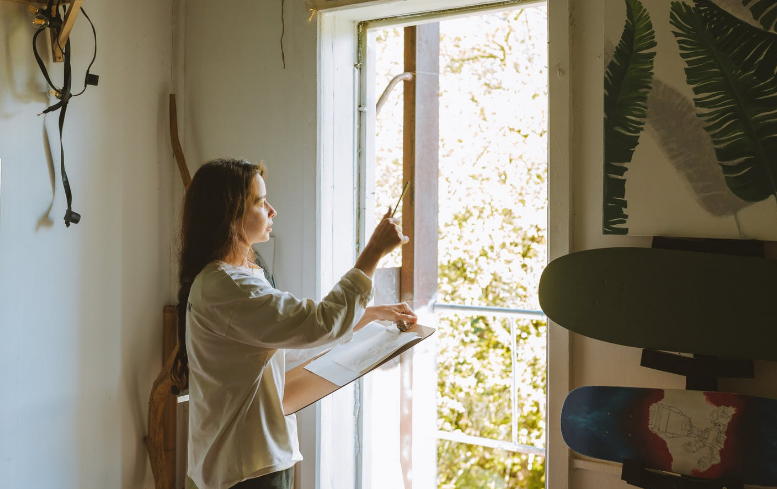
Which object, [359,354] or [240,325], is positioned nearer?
[240,325]

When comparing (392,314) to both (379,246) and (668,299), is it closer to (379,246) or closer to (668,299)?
(379,246)

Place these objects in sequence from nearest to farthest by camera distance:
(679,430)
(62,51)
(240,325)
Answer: (240,325) → (679,430) → (62,51)

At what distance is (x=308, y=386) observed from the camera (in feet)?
5.29

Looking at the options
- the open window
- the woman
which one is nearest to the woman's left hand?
the woman

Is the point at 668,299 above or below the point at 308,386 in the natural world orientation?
above

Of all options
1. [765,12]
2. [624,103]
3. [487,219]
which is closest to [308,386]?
[624,103]

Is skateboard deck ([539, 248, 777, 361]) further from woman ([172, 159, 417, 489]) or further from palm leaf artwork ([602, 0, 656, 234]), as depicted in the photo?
woman ([172, 159, 417, 489])

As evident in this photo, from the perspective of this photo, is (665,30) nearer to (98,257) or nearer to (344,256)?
(344,256)

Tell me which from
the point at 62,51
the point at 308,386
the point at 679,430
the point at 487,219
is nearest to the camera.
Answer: the point at 679,430

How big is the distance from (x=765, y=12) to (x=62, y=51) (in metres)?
1.94

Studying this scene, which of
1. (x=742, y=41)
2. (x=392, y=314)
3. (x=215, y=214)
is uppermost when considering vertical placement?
(x=742, y=41)

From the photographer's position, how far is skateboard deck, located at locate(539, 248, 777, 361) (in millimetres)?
1327

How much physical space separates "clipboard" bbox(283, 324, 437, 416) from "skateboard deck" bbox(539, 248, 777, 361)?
0.34 meters

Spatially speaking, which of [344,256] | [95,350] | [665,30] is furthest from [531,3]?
[95,350]
